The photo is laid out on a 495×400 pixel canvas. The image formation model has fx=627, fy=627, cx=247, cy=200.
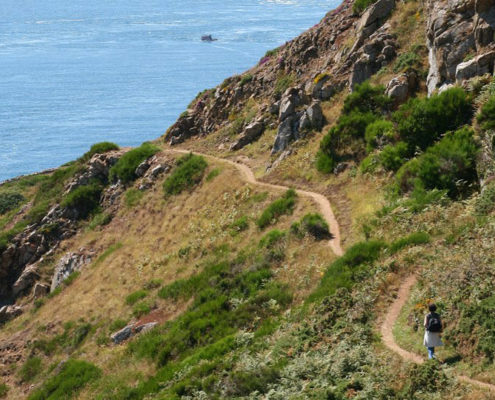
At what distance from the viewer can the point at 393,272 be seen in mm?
20641

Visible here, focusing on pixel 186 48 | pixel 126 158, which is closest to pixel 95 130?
pixel 126 158

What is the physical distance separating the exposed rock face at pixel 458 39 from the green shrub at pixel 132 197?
867 inches

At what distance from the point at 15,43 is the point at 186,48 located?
51.3 metres

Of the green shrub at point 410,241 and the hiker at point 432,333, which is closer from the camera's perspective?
the hiker at point 432,333

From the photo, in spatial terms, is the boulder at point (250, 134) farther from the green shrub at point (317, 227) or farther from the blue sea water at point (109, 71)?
the blue sea water at point (109, 71)

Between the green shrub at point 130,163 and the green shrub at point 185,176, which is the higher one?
the green shrub at point 130,163

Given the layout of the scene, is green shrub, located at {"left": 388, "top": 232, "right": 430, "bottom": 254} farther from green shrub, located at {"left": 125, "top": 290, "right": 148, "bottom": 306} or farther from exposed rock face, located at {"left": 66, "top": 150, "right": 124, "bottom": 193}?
exposed rock face, located at {"left": 66, "top": 150, "right": 124, "bottom": 193}

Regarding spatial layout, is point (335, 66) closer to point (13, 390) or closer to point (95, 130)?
point (13, 390)

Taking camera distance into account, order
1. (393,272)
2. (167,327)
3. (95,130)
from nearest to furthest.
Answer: (393,272) → (167,327) → (95,130)

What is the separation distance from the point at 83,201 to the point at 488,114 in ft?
108

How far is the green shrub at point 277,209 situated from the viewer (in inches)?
1251

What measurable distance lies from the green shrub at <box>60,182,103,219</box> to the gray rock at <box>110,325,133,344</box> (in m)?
20.3

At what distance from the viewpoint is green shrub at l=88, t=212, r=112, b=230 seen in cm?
4625

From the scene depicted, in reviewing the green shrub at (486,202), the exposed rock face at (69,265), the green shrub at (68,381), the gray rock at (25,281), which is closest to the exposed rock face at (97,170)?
the gray rock at (25,281)
